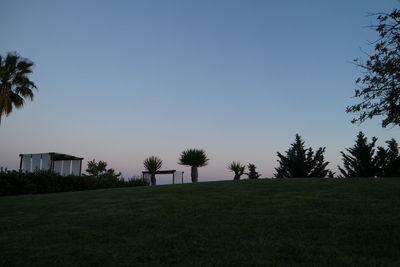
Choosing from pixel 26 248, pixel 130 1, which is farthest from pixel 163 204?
pixel 130 1

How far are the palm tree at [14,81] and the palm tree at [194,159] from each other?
52.8ft

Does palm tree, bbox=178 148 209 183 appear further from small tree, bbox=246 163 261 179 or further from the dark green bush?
small tree, bbox=246 163 261 179

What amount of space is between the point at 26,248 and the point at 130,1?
1611cm

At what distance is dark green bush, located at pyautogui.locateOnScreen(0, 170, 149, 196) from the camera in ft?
53.5

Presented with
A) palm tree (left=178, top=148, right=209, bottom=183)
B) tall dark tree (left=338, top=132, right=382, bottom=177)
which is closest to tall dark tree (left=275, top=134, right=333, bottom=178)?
tall dark tree (left=338, top=132, right=382, bottom=177)

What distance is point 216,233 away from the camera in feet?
15.3

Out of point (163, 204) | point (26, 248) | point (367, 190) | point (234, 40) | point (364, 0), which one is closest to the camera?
point (26, 248)

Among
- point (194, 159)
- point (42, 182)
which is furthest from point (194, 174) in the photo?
point (42, 182)

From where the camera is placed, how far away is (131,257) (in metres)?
3.68

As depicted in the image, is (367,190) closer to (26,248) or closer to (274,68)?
(26,248)

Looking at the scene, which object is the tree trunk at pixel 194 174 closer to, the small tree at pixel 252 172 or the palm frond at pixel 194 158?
the palm frond at pixel 194 158

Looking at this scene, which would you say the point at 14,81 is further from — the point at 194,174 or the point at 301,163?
the point at 301,163

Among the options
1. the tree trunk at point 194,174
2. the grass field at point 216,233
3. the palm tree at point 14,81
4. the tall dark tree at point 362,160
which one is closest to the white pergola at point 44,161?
the palm tree at point 14,81

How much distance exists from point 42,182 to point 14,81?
46.3 ft
